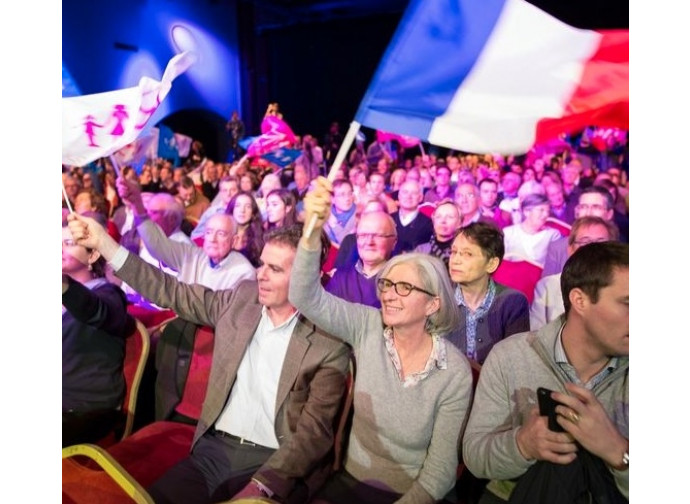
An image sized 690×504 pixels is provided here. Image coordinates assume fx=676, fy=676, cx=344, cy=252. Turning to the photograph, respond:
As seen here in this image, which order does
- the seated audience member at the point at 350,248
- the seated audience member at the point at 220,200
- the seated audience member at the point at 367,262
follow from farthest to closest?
the seated audience member at the point at 220,200 < the seated audience member at the point at 350,248 < the seated audience member at the point at 367,262

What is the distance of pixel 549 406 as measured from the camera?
57.4 inches

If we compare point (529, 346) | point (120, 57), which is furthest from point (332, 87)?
point (529, 346)

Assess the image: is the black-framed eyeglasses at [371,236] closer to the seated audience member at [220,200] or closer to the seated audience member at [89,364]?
the seated audience member at [220,200]

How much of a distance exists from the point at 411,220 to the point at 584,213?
28.3 inches

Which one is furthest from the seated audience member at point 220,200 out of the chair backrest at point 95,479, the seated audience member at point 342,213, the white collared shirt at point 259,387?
the chair backrest at point 95,479

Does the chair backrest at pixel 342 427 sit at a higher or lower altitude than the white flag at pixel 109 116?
lower

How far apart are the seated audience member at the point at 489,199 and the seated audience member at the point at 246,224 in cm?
114

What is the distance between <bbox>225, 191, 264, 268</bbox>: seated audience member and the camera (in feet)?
9.18

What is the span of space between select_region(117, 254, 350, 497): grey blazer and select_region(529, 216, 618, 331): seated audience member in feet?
2.43

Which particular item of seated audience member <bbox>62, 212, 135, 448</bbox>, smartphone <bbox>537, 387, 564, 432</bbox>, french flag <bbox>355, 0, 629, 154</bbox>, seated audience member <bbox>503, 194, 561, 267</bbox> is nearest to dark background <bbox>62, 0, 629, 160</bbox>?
french flag <bbox>355, 0, 629, 154</bbox>

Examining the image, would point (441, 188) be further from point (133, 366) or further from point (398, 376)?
point (133, 366)

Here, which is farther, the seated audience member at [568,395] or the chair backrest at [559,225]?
the chair backrest at [559,225]

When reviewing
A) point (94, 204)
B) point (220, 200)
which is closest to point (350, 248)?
point (220, 200)

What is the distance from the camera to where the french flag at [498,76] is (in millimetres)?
1595
